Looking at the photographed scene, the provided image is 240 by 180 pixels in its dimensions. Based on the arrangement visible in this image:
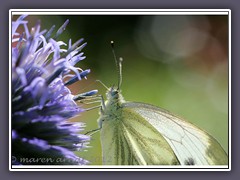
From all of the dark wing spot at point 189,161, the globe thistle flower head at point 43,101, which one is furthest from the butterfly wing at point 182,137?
the globe thistle flower head at point 43,101

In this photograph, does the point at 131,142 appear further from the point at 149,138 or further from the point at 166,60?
the point at 166,60

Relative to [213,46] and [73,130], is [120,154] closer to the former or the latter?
[73,130]

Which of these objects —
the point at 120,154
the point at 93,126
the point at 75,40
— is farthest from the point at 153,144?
the point at 75,40

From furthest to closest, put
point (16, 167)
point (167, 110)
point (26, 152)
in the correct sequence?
point (167, 110), point (16, 167), point (26, 152)

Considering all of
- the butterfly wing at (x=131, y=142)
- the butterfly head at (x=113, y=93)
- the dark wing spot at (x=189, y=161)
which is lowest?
the dark wing spot at (x=189, y=161)

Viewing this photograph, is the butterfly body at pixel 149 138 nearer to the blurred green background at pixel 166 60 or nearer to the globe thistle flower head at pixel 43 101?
the blurred green background at pixel 166 60

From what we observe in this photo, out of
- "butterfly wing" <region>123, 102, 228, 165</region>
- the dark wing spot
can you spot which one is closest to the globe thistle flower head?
"butterfly wing" <region>123, 102, 228, 165</region>
